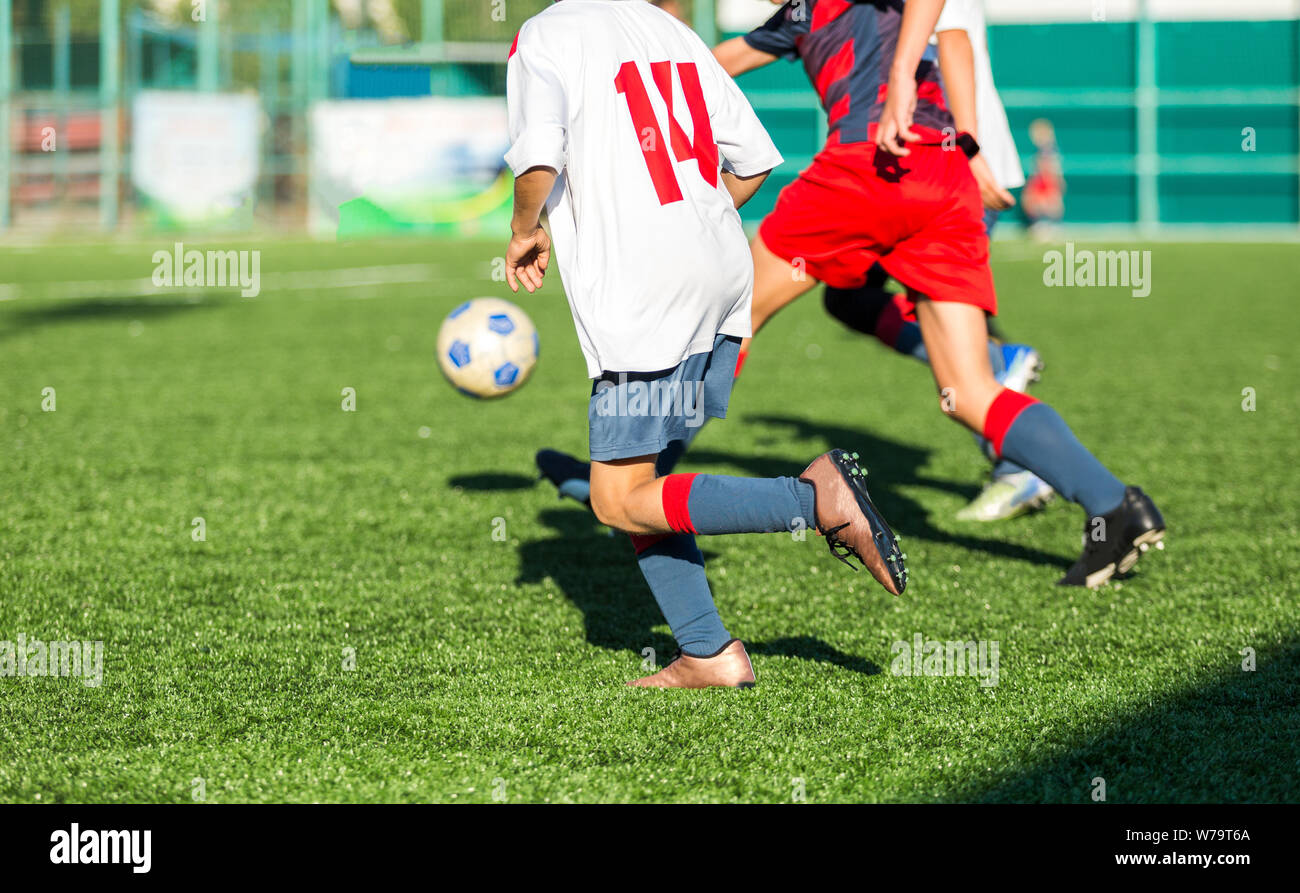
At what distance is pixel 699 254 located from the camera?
3.03m

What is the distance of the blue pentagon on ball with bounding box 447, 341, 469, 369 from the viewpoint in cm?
475

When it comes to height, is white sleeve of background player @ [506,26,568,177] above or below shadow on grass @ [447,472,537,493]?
above

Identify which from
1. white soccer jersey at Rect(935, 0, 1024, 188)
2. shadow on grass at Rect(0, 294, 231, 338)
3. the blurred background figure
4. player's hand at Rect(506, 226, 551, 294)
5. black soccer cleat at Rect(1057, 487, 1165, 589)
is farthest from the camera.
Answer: the blurred background figure

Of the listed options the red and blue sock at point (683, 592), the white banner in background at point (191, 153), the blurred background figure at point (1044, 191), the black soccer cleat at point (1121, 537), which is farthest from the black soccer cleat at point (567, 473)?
the white banner in background at point (191, 153)

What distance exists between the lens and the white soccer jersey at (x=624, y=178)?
2.96 m

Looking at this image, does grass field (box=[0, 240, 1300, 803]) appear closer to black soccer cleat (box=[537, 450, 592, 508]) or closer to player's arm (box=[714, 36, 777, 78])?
black soccer cleat (box=[537, 450, 592, 508])

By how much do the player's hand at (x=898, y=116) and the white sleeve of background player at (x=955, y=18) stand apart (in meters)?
0.43

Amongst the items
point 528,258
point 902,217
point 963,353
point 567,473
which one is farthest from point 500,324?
point 528,258

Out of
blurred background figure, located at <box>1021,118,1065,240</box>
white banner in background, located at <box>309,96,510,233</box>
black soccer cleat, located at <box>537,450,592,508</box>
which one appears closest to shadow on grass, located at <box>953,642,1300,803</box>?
black soccer cleat, located at <box>537,450,592,508</box>

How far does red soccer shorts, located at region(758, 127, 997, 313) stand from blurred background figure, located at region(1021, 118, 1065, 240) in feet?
71.7

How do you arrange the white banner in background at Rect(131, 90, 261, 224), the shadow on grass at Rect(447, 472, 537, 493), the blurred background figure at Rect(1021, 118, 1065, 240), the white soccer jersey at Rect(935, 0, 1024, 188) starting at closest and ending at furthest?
the white soccer jersey at Rect(935, 0, 1024, 188) → the shadow on grass at Rect(447, 472, 537, 493) → the blurred background figure at Rect(1021, 118, 1065, 240) → the white banner in background at Rect(131, 90, 261, 224)

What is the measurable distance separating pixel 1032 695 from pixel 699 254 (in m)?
1.27

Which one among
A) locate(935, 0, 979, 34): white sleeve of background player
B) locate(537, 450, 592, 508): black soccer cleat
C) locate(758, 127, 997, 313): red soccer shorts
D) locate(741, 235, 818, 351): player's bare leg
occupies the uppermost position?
locate(935, 0, 979, 34): white sleeve of background player
